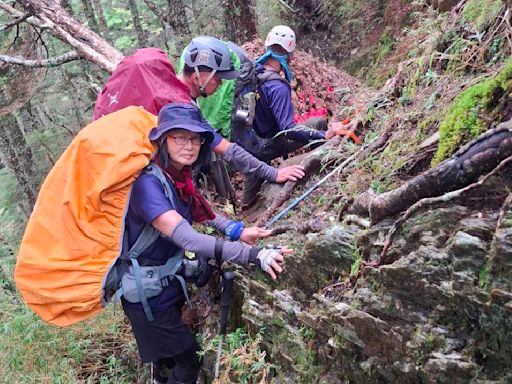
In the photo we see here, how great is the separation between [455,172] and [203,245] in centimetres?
191

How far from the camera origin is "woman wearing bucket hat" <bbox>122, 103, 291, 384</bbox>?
3754mm

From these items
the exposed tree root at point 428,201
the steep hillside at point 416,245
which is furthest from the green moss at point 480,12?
the exposed tree root at point 428,201

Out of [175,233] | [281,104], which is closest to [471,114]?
[175,233]

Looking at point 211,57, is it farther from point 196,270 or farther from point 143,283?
point 143,283

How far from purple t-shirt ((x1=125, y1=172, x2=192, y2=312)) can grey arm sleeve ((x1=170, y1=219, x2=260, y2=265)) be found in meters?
0.20

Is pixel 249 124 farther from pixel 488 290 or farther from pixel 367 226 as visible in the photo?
pixel 488 290

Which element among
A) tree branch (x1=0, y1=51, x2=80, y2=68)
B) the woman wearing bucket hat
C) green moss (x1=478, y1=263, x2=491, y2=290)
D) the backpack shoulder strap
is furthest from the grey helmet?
tree branch (x1=0, y1=51, x2=80, y2=68)

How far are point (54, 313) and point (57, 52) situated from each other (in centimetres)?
1983

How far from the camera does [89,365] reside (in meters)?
6.25

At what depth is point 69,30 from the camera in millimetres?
9367

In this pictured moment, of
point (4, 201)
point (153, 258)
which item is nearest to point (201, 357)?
point (153, 258)

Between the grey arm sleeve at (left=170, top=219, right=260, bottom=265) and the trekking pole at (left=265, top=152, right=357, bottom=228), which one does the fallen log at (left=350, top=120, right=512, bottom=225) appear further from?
the trekking pole at (left=265, top=152, right=357, bottom=228)

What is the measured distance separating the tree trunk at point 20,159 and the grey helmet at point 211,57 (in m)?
10.7

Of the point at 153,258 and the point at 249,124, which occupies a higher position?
the point at 249,124
